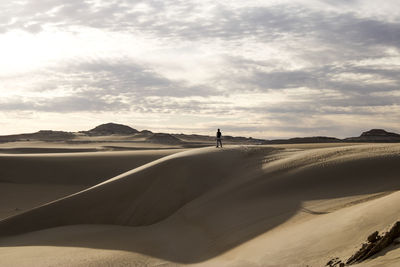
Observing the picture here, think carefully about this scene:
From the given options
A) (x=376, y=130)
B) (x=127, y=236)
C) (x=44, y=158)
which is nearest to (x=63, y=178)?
(x=44, y=158)

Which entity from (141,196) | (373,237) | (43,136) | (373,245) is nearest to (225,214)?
(141,196)

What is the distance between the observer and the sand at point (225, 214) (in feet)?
24.2

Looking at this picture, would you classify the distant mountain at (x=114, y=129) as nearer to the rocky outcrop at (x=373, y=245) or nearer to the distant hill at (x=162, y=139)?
the distant hill at (x=162, y=139)

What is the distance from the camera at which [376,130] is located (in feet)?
194

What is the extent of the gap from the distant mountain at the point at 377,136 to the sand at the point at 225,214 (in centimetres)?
4108

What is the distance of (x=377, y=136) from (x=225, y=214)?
50.0 m

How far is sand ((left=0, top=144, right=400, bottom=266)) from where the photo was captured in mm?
7375

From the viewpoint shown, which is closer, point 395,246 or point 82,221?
point 395,246

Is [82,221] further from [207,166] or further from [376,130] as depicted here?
[376,130]

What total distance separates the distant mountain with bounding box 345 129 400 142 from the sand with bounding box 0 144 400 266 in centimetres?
4108

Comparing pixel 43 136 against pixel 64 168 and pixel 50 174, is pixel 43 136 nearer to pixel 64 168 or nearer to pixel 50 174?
pixel 64 168

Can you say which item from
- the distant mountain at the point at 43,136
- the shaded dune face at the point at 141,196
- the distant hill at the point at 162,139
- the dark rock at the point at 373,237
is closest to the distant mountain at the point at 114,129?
the distant mountain at the point at 43,136

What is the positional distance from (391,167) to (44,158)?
20298 mm

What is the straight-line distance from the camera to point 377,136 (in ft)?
184
